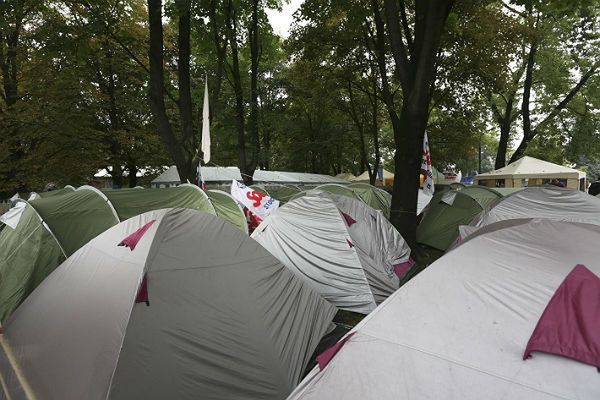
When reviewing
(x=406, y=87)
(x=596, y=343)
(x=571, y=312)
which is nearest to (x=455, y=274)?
(x=571, y=312)

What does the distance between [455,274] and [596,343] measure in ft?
2.87

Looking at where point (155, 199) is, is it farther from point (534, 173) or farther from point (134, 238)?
point (534, 173)

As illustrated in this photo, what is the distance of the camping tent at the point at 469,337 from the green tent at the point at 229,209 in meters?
5.24

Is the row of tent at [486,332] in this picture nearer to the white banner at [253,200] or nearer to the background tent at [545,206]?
the background tent at [545,206]

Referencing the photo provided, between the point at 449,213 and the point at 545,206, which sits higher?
the point at 545,206

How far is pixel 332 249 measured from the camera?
17.8ft

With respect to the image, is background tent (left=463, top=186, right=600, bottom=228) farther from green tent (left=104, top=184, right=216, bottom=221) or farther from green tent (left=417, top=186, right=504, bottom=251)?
green tent (left=104, top=184, right=216, bottom=221)

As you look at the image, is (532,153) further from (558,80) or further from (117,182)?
(117,182)

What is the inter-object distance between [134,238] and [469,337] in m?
2.63

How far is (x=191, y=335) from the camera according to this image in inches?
118

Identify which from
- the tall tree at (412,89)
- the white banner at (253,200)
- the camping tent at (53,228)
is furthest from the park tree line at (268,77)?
the camping tent at (53,228)

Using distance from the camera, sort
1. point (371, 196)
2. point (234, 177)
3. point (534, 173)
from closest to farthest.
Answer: point (371, 196) → point (534, 173) → point (234, 177)

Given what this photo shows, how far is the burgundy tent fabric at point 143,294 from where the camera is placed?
2910 millimetres

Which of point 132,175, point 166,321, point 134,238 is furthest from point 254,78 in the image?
point 166,321
